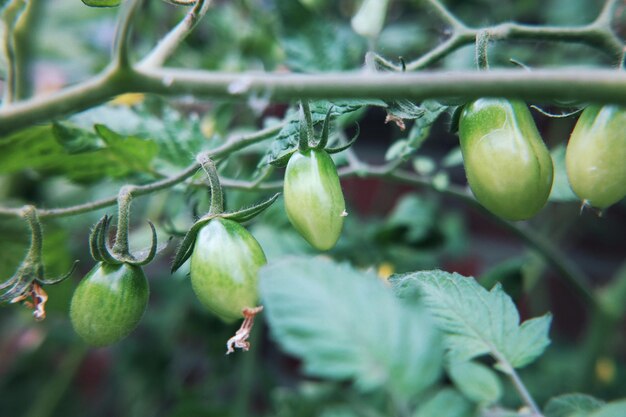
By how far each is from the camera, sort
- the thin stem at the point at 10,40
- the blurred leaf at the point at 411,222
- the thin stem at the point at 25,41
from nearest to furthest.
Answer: the thin stem at the point at 10,40, the thin stem at the point at 25,41, the blurred leaf at the point at 411,222

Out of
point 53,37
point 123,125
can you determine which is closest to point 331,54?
point 123,125

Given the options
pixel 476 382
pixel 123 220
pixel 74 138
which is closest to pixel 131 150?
pixel 74 138

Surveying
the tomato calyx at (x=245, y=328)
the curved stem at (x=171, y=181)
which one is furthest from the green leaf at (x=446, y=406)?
the curved stem at (x=171, y=181)

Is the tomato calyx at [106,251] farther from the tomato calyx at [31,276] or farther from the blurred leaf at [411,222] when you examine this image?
the blurred leaf at [411,222]

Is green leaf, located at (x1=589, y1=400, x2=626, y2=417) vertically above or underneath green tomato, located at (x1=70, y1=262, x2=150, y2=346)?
above

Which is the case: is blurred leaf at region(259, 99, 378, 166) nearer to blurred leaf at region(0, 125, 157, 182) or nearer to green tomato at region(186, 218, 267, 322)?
green tomato at region(186, 218, 267, 322)

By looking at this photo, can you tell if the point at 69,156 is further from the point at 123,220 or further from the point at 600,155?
the point at 600,155

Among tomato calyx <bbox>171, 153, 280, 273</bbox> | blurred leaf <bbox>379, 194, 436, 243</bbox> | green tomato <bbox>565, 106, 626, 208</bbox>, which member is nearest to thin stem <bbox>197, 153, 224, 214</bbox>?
tomato calyx <bbox>171, 153, 280, 273</bbox>
